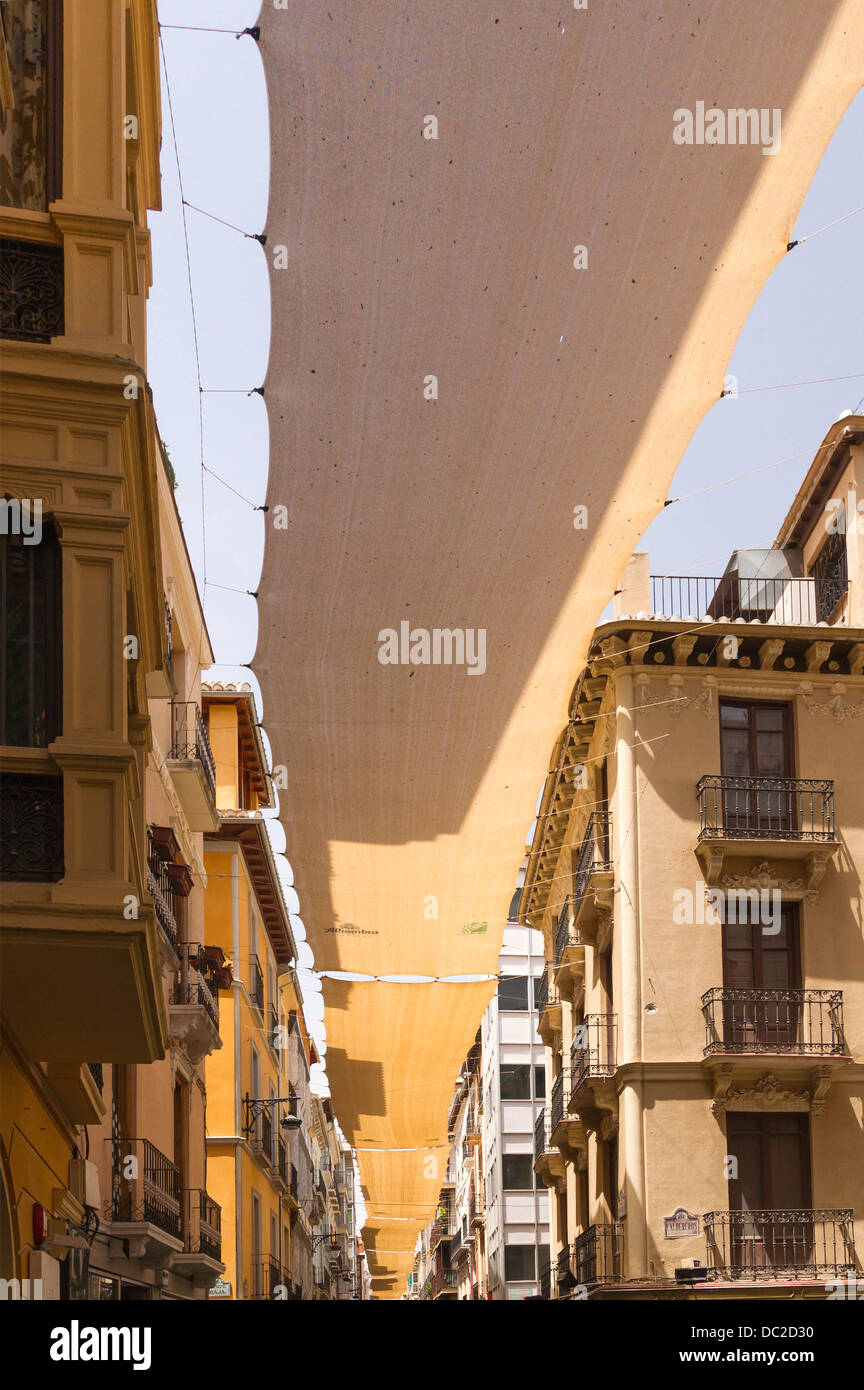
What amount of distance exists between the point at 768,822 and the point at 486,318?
2150 centimetres

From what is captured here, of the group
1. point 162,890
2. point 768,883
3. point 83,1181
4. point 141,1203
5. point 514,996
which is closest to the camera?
point 83,1181

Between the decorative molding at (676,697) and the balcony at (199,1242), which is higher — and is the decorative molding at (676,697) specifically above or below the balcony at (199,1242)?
above

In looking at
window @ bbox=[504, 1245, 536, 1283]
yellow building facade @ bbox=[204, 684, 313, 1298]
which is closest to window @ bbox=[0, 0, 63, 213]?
yellow building facade @ bbox=[204, 684, 313, 1298]

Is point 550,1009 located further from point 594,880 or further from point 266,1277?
point 266,1277

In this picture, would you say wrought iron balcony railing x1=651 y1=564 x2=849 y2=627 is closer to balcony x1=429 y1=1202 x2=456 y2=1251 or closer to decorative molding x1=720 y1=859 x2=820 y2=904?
decorative molding x1=720 y1=859 x2=820 y2=904

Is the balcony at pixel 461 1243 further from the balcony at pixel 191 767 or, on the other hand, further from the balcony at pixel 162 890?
the balcony at pixel 162 890

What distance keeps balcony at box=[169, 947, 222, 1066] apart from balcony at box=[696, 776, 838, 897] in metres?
8.50

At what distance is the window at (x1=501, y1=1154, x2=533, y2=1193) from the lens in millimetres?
49719

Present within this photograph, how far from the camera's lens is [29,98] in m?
9.72

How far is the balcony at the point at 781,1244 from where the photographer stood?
78.1 feet

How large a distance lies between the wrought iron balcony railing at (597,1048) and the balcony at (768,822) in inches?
117

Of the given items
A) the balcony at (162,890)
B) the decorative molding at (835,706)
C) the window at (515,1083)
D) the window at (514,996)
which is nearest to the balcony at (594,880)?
the decorative molding at (835,706)

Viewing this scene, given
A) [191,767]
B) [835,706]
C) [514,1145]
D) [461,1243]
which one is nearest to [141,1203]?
[191,767]
